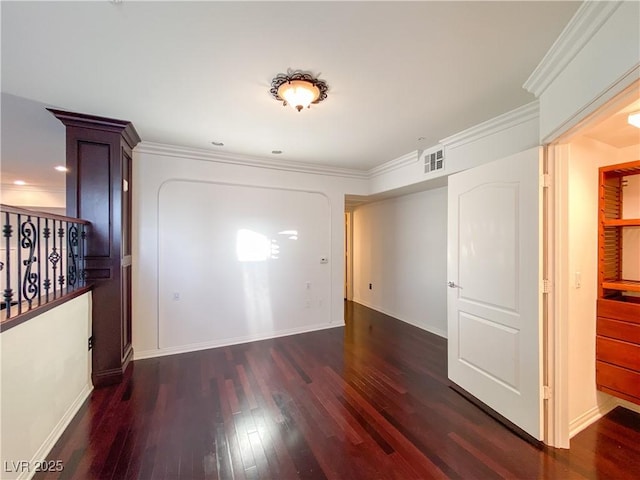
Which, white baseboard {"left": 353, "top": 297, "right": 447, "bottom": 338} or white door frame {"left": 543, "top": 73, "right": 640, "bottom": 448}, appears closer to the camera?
white door frame {"left": 543, "top": 73, "right": 640, "bottom": 448}

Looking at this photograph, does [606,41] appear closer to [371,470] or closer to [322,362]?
[371,470]

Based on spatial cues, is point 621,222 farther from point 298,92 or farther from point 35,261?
point 35,261

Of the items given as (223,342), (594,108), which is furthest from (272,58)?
(223,342)

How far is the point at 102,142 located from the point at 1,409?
2.30 m

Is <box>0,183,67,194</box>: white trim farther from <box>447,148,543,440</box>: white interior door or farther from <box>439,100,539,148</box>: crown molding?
<box>447,148,543,440</box>: white interior door

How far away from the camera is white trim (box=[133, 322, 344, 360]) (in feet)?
10.9

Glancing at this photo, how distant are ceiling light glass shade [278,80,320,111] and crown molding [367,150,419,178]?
204cm

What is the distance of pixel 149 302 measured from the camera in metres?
3.33

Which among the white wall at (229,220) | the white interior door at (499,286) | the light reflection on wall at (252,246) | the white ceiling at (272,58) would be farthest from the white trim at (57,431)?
the white interior door at (499,286)

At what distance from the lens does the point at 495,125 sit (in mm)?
2613

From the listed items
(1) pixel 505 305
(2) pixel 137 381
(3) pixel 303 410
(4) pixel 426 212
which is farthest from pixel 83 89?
(4) pixel 426 212

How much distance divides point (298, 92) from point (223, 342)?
331 centimetres

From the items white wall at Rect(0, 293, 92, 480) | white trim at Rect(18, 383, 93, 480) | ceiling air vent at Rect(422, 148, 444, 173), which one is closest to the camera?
white wall at Rect(0, 293, 92, 480)

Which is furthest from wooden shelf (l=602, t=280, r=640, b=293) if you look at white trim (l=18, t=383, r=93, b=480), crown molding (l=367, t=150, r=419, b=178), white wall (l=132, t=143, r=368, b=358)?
white trim (l=18, t=383, r=93, b=480)
